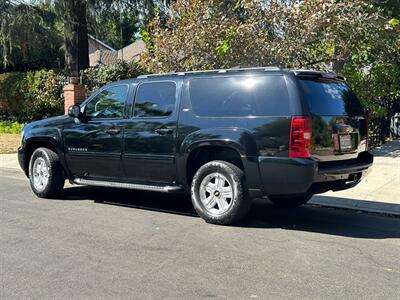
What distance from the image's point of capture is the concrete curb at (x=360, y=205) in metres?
7.54

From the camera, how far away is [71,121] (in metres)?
8.12

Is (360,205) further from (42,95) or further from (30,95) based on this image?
(30,95)

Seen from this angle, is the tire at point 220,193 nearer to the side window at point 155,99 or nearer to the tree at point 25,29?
the side window at point 155,99

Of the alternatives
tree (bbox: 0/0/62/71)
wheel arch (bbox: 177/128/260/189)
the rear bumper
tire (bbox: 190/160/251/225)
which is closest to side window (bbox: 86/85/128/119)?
wheel arch (bbox: 177/128/260/189)

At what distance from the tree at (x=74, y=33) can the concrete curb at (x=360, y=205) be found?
13.6 m

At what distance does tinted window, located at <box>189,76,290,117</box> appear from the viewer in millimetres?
6160

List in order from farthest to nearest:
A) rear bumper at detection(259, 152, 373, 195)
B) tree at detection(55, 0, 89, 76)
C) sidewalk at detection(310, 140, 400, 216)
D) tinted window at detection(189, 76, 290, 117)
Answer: tree at detection(55, 0, 89, 76), sidewalk at detection(310, 140, 400, 216), tinted window at detection(189, 76, 290, 117), rear bumper at detection(259, 152, 373, 195)

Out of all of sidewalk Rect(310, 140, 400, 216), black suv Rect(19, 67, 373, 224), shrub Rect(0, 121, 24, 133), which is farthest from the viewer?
shrub Rect(0, 121, 24, 133)

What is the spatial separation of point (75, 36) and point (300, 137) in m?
15.8

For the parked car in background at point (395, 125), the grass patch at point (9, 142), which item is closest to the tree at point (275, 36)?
the parked car in background at point (395, 125)

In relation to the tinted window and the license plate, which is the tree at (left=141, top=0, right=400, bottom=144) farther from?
the license plate

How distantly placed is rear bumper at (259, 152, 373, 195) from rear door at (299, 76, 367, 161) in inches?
5.2

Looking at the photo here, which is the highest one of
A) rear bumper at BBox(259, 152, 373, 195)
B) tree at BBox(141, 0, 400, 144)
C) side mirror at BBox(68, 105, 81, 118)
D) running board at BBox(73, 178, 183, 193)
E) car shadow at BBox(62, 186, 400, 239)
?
tree at BBox(141, 0, 400, 144)

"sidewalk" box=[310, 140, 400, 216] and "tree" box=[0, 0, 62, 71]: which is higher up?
"tree" box=[0, 0, 62, 71]
